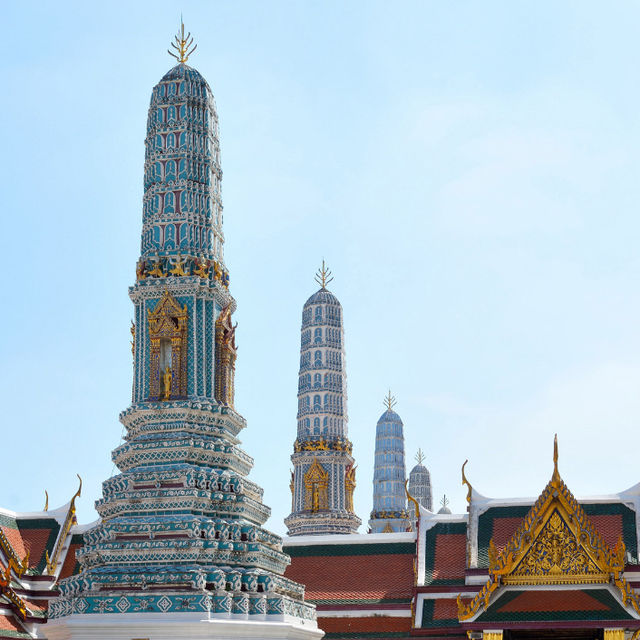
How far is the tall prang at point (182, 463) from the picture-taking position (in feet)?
65.1

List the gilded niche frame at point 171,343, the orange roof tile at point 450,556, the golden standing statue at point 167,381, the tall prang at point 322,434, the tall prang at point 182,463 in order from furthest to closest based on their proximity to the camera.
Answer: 1. the tall prang at point 322,434
2. the orange roof tile at point 450,556
3. the gilded niche frame at point 171,343
4. the golden standing statue at point 167,381
5. the tall prang at point 182,463

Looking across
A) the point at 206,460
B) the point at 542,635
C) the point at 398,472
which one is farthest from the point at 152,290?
the point at 398,472

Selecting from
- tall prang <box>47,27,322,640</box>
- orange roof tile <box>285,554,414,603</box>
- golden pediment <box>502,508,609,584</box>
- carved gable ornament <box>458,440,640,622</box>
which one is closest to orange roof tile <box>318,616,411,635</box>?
orange roof tile <box>285,554,414,603</box>

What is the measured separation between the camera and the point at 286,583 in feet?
71.3

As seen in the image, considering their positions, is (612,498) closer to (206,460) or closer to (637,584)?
(637,584)

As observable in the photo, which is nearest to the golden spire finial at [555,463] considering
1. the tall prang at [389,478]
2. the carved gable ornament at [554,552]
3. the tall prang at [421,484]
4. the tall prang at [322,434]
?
the carved gable ornament at [554,552]

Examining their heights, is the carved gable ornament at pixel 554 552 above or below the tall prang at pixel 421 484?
below

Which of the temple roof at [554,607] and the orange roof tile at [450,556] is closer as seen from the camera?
A: the temple roof at [554,607]

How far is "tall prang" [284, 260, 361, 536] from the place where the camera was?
48094 millimetres

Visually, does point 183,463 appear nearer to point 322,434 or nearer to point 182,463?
point 182,463

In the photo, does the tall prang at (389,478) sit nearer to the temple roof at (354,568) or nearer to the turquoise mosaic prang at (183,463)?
the temple roof at (354,568)

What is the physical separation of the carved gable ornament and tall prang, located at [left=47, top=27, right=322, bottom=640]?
491 centimetres

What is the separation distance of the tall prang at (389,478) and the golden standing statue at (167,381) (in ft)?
128

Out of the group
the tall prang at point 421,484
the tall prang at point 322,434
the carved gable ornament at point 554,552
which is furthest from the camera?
the tall prang at point 421,484
